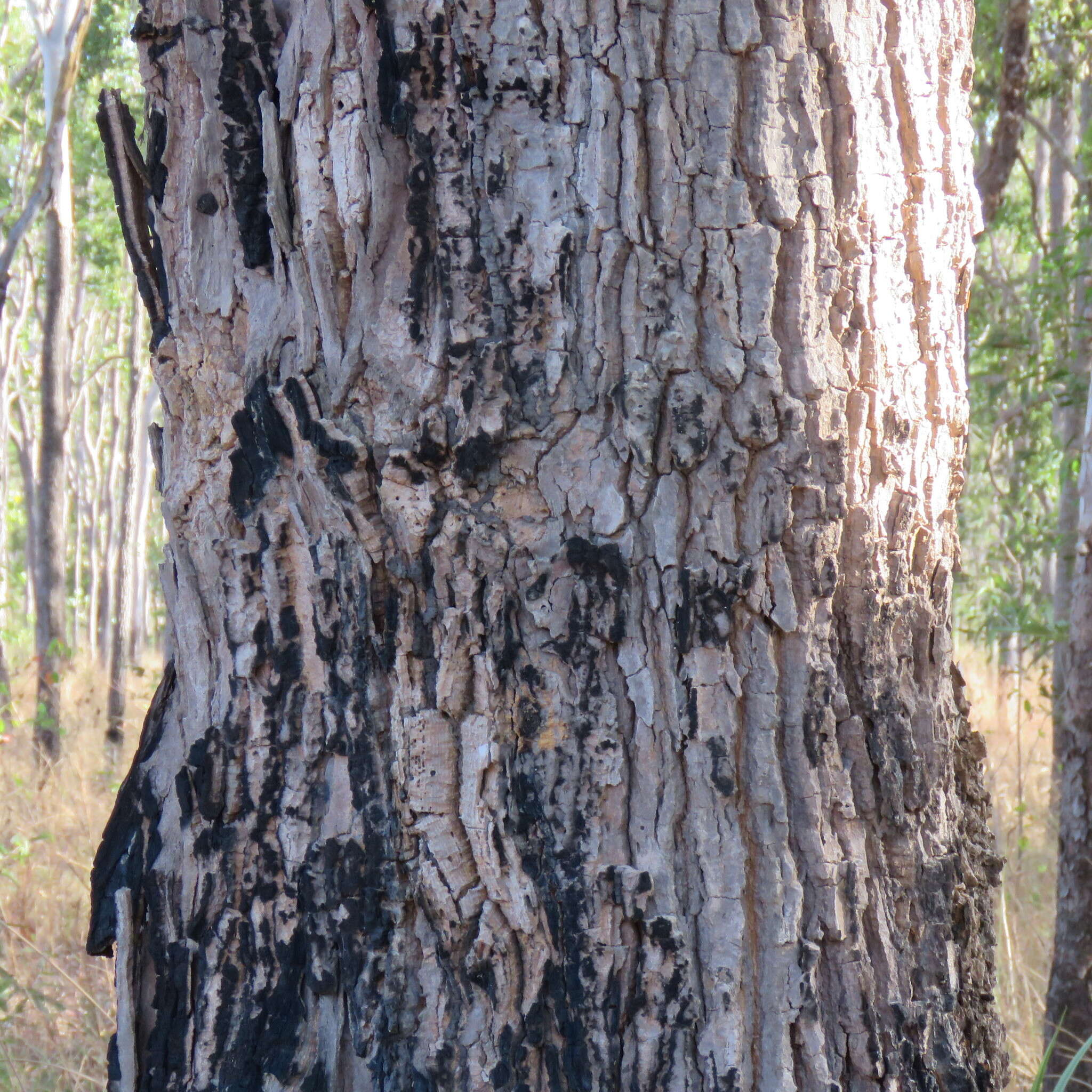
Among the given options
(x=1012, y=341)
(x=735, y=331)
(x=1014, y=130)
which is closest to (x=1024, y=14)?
(x=1014, y=130)

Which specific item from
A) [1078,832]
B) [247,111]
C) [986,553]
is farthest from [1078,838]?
[986,553]

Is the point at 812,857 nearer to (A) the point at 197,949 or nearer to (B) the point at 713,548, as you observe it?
(B) the point at 713,548

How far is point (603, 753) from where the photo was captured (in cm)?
92

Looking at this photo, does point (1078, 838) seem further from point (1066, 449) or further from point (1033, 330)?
point (1033, 330)

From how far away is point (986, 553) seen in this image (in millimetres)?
8172

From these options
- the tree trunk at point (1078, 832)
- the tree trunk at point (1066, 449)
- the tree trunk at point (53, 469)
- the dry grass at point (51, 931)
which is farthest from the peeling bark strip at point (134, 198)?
the tree trunk at point (53, 469)

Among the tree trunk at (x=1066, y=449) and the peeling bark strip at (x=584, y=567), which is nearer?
the peeling bark strip at (x=584, y=567)

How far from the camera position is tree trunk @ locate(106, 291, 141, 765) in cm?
798

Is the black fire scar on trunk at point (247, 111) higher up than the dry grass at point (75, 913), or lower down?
higher up

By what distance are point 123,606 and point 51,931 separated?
5.81 metres

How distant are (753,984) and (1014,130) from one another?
390 centimetres

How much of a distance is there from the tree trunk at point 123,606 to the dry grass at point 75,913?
0.47 meters

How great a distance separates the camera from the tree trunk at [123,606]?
314 inches

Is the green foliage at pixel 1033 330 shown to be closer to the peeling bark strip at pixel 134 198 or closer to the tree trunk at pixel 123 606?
the peeling bark strip at pixel 134 198
